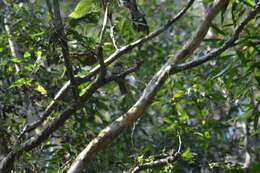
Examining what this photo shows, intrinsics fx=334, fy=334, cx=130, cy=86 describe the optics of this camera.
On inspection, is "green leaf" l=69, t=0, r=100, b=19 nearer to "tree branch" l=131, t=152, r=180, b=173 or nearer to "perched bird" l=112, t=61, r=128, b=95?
"perched bird" l=112, t=61, r=128, b=95

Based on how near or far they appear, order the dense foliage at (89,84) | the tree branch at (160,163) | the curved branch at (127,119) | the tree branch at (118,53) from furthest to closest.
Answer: the tree branch at (118,53) → the tree branch at (160,163) → the dense foliage at (89,84) → the curved branch at (127,119)

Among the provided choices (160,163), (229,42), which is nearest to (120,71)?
(160,163)

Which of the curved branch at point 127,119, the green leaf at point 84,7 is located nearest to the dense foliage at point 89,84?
the green leaf at point 84,7

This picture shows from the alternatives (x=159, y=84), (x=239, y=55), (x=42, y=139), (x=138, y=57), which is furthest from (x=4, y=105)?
(x=239, y=55)

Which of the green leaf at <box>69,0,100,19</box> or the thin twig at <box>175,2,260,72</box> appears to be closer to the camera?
the thin twig at <box>175,2,260,72</box>

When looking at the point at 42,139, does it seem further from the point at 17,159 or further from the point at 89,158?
the point at 89,158

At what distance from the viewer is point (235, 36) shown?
179cm

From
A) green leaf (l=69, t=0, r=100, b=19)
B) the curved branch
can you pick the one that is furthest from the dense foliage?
the curved branch

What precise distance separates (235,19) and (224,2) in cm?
13

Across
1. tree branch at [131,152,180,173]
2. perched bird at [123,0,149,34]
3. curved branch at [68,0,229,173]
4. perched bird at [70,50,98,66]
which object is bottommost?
tree branch at [131,152,180,173]

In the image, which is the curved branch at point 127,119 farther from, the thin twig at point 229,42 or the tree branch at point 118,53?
the tree branch at point 118,53

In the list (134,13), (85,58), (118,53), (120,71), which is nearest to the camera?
(118,53)

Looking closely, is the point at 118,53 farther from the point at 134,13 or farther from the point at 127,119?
the point at 127,119

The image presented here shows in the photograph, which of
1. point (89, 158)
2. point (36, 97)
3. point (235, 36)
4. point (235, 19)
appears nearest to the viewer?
point (89, 158)
